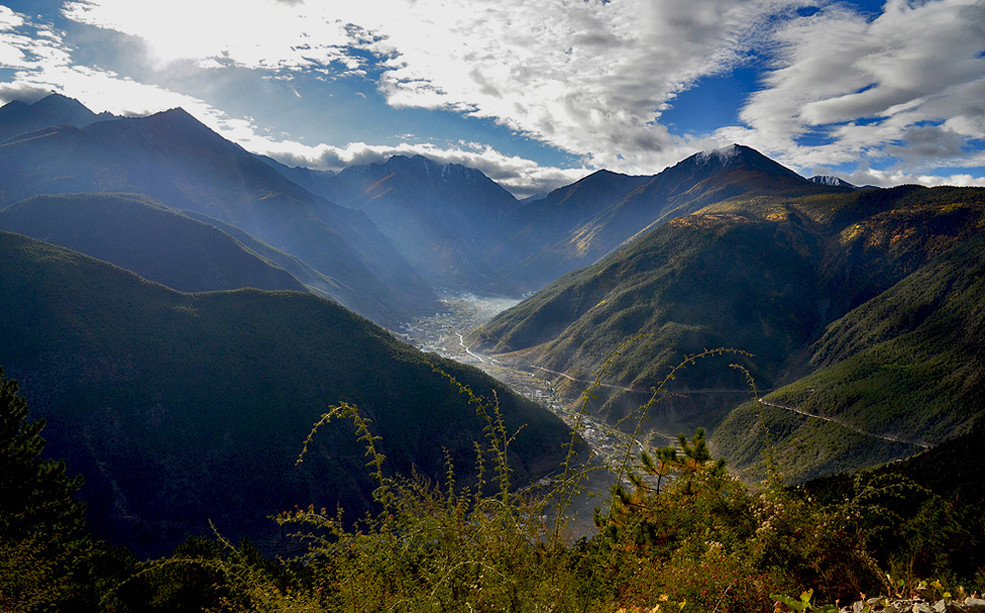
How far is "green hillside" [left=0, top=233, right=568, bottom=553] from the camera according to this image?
165 ft

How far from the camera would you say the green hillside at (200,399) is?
165 feet

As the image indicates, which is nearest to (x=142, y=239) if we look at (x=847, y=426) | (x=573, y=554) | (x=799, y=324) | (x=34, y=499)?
(x=34, y=499)

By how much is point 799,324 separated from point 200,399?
141 metres

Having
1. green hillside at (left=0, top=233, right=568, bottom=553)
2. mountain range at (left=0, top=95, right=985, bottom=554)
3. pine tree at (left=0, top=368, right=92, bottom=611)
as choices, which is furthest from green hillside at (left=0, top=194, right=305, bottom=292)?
pine tree at (left=0, top=368, right=92, bottom=611)

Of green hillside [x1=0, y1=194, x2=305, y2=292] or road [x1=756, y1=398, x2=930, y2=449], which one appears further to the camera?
green hillside [x1=0, y1=194, x2=305, y2=292]

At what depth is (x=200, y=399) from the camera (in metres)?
59.0

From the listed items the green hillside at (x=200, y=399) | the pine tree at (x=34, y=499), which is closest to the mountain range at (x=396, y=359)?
the green hillside at (x=200, y=399)

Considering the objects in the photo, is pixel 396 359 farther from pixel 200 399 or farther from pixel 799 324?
pixel 799 324

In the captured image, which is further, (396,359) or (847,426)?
(396,359)

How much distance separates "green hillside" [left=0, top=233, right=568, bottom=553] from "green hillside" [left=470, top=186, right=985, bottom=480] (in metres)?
39.7

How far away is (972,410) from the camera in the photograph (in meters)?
62.7

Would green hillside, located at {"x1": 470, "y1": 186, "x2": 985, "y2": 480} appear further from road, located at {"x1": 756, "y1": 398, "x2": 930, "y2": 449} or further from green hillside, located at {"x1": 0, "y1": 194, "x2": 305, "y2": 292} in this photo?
green hillside, located at {"x1": 0, "y1": 194, "x2": 305, "y2": 292}

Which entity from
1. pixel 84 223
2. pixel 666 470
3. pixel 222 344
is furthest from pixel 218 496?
pixel 84 223

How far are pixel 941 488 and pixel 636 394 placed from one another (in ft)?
314
